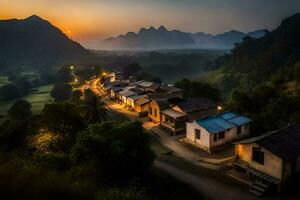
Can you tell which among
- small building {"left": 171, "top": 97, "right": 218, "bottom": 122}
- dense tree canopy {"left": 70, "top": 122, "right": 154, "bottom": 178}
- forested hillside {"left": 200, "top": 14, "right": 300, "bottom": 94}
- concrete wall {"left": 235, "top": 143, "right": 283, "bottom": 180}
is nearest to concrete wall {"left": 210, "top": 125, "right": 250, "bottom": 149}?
concrete wall {"left": 235, "top": 143, "right": 283, "bottom": 180}

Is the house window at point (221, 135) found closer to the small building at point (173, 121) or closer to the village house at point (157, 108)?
the small building at point (173, 121)

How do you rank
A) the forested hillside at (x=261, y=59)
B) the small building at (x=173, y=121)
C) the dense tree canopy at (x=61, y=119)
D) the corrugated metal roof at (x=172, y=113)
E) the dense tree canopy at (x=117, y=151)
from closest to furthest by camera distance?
the dense tree canopy at (x=117, y=151) → the dense tree canopy at (x=61, y=119) → the small building at (x=173, y=121) → the corrugated metal roof at (x=172, y=113) → the forested hillside at (x=261, y=59)

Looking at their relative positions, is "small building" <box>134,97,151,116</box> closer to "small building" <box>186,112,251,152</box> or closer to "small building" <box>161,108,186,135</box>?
"small building" <box>161,108,186,135</box>

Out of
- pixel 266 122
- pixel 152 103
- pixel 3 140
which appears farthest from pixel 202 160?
pixel 3 140

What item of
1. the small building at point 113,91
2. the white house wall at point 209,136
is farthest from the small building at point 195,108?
the small building at point 113,91

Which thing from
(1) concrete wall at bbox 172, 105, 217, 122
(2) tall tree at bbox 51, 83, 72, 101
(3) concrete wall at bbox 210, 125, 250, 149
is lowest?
(2) tall tree at bbox 51, 83, 72, 101

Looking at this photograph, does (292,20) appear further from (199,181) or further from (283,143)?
(199,181)

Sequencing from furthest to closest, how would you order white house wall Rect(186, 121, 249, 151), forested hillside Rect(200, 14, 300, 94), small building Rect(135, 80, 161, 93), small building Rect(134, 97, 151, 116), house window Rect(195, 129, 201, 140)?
forested hillside Rect(200, 14, 300, 94) < small building Rect(135, 80, 161, 93) < small building Rect(134, 97, 151, 116) < house window Rect(195, 129, 201, 140) < white house wall Rect(186, 121, 249, 151)

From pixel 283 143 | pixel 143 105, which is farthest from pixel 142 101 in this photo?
pixel 283 143
